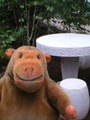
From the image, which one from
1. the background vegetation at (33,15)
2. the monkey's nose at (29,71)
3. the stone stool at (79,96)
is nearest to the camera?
the monkey's nose at (29,71)

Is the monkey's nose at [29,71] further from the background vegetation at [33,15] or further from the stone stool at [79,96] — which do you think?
the background vegetation at [33,15]

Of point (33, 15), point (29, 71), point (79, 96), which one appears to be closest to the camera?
point (29, 71)

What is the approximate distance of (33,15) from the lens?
4.62 metres

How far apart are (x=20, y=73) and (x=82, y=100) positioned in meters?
1.53

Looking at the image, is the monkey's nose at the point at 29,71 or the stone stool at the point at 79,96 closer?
the monkey's nose at the point at 29,71

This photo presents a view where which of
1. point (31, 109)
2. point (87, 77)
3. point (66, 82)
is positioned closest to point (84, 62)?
point (87, 77)

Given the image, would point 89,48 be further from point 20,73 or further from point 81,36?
point 20,73

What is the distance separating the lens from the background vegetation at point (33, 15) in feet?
12.9

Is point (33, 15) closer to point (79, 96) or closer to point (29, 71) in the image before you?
point (79, 96)

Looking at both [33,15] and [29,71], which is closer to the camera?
[29,71]

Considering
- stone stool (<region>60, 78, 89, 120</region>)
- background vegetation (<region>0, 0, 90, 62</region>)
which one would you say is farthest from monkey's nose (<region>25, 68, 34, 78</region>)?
background vegetation (<region>0, 0, 90, 62</region>)

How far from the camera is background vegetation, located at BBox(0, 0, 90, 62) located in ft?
12.9

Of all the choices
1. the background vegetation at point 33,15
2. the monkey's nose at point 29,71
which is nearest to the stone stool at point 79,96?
the monkey's nose at point 29,71

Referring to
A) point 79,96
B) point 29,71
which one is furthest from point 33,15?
point 29,71
